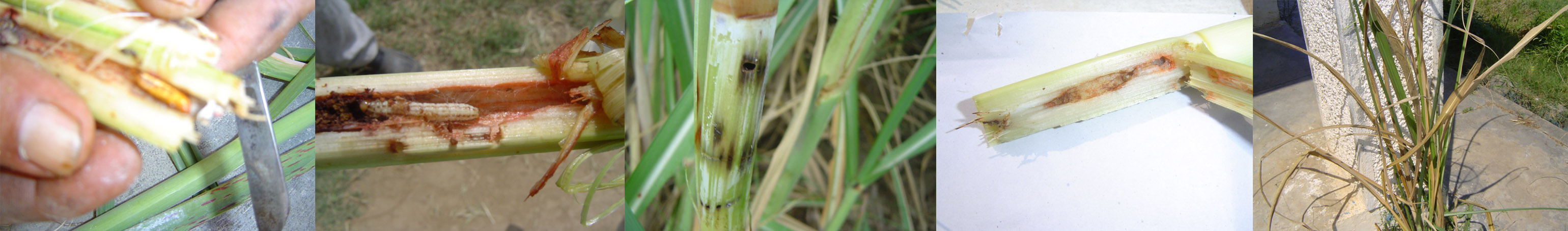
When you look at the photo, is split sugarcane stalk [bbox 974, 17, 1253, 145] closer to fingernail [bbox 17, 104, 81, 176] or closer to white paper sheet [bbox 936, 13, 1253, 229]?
white paper sheet [bbox 936, 13, 1253, 229]

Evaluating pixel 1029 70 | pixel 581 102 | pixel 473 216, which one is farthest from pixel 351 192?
pixel 1029 70

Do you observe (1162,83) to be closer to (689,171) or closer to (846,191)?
(846,191)

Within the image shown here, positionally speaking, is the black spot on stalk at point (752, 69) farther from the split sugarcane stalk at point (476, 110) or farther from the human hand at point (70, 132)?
the human hand at point (70, 132)

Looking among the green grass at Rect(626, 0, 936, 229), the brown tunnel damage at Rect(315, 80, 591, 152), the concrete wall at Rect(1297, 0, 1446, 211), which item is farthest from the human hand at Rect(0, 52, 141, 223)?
the concrete wall at Rect(1297, 0, 1446, 211)

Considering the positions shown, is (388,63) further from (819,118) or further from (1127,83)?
(1127,83)

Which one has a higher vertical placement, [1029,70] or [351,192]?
[1029,70]
